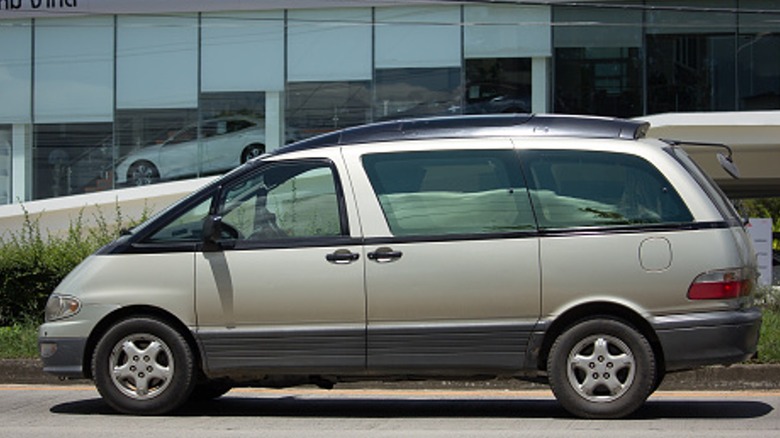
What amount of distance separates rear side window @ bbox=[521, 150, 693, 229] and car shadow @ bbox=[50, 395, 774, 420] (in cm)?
135

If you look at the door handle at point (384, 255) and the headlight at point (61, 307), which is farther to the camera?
the headlight at point (61, 307)

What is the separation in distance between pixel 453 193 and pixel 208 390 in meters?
2.53

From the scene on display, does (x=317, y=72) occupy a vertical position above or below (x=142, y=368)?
above

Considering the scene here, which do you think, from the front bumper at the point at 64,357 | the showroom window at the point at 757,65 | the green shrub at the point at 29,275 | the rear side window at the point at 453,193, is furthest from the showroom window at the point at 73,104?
the rear side window at the point at 453,193

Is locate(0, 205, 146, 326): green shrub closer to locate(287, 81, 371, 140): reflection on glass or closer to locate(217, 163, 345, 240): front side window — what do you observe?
locate(217, 163, 345, 240): front side window

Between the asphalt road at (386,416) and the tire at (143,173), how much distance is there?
47.2 feet

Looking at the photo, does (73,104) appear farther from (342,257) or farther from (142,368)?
(342,257)

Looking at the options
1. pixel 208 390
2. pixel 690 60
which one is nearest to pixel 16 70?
pixel 690 60

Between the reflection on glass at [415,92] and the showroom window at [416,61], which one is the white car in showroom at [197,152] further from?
the showroom window at [416,61]

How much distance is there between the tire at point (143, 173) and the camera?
950 inches

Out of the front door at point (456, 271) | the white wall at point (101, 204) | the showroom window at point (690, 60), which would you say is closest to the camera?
the front door at point (456, 271)

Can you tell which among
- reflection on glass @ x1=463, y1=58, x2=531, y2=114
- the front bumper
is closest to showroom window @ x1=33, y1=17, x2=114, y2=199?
reflection on glass @ x1=463, y1=58, x2=531, y2=114

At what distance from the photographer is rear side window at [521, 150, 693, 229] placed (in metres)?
7.79

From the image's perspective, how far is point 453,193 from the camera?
7941mm
